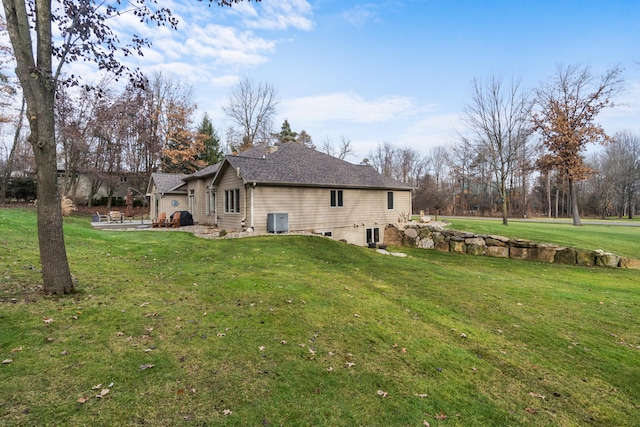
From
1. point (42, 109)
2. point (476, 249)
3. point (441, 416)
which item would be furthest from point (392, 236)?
point (42, 109)

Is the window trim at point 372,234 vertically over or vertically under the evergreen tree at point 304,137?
under

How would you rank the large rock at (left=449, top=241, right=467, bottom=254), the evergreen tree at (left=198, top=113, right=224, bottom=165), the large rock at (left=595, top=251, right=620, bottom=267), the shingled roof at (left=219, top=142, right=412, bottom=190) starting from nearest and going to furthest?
the large rock at (left=595, top=251, right=620, bottom=267)
the shingled roof at (left=219, top=142, right=412, bottom=190)
the large rock at (left=449, top=241, right=467, bottom=254)
the evergreen tree at (left=198, top=113, right=224, bottom=165)

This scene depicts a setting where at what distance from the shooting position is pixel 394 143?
53438 mm

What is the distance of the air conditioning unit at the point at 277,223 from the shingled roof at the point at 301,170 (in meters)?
1.70

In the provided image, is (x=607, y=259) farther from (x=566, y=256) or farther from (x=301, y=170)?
(x=301, y=170)

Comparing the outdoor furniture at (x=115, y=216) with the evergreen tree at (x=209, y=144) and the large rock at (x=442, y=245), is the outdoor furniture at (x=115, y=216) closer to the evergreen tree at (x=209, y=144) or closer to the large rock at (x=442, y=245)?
the evergreen tree at (x=209, y=144)

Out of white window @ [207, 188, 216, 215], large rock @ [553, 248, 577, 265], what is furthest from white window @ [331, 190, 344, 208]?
large rock @ [553, 248, 577, 265]

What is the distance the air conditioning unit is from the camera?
15.8 meters

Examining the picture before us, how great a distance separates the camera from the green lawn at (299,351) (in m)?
2.88

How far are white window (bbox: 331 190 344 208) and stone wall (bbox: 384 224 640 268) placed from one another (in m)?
4.51

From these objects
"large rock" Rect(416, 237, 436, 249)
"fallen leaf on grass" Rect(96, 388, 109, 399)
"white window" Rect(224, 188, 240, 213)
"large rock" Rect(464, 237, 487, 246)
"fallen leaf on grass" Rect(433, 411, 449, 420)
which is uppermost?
"white window" Rect(224, 188, 240, 213)

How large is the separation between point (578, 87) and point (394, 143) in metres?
29.4

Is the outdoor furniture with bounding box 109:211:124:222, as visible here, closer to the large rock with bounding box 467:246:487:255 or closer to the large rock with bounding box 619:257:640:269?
the large rock with bounding box 467:246:487:255

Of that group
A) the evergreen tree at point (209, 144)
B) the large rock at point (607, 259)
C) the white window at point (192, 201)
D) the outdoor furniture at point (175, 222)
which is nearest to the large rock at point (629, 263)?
the large rock at point (607, 259)
